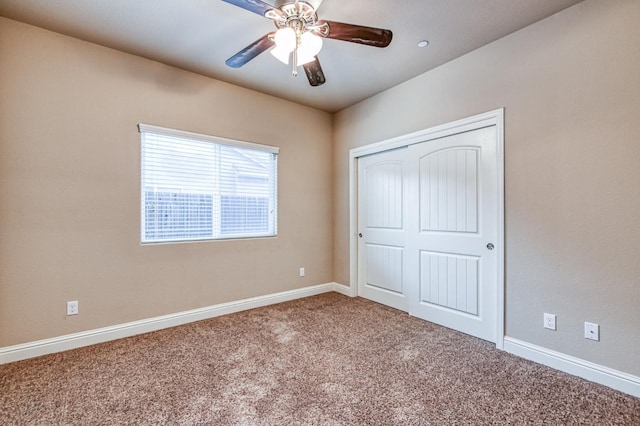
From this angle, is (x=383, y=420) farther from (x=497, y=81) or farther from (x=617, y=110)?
(x=497, y=81)

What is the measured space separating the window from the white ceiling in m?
0.80

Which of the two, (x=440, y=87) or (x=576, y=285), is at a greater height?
(x=440, y=87)

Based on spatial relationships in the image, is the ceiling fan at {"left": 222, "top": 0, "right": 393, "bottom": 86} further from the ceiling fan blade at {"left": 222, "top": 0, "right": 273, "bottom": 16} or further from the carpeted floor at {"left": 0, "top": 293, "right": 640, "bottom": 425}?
the carpeted floor at {"left": 0, "top": 293, "right": 640, "bottom": 425}

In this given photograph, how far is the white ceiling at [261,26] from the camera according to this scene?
212cm

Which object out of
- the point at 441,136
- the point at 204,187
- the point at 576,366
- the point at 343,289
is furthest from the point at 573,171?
the point at 204,187

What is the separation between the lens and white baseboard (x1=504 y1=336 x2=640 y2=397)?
189cm

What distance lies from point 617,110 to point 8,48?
458 cm

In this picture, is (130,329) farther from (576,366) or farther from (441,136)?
(576,366)

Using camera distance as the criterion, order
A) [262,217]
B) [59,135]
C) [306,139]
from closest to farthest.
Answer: [59,135] → [262,217] → [306,139]

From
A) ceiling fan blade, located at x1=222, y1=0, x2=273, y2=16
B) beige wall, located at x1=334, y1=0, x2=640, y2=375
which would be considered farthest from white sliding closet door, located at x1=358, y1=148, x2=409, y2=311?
ceiling fan blade, located at x1=222, y1=0, x2=273, y2=16

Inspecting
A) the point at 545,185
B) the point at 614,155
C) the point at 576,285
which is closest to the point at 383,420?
the point at 576,285

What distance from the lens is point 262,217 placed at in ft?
12.3

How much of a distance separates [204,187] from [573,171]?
340cm

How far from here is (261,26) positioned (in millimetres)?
2375
